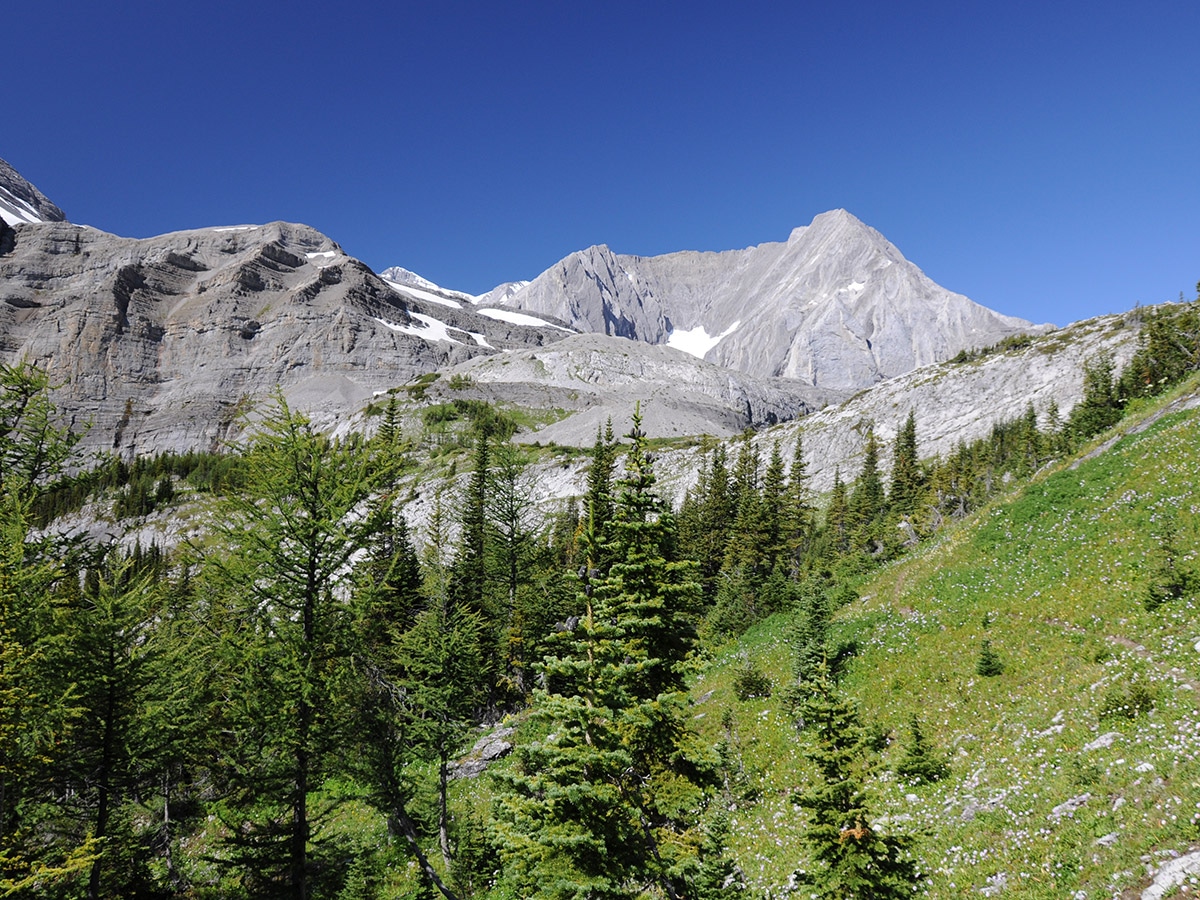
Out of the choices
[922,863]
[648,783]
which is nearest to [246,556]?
[648,783]

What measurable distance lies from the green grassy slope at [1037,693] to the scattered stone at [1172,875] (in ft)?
1.17

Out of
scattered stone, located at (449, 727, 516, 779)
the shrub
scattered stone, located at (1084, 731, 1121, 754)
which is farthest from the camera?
scattered stone, located at (449, 727, 516, 779)

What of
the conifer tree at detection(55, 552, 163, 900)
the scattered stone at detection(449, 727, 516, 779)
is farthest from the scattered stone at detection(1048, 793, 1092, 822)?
the scattered stone at detection(449, 727, 516, 779)

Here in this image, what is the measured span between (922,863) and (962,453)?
288 ft

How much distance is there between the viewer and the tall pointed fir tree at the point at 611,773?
8.85 meters

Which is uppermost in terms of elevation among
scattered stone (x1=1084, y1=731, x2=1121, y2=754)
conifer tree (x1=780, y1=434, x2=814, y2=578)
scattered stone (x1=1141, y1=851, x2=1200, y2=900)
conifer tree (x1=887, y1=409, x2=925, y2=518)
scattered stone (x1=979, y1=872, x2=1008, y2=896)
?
conifer tree (x1=887, y1=409, x2=925, y2=518)

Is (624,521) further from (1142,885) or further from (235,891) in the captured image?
(235,891)

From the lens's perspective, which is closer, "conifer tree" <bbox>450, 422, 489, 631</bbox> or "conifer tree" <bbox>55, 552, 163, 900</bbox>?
"conifer tree" <bbox>55, 552, 163, 900</bbox>

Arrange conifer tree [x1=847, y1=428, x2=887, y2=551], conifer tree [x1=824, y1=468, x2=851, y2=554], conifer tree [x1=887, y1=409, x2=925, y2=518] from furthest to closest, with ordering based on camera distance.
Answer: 1. conifer tree [x1=824, y1=468, x2=851, y2=554]
2. conifer tree [x1=887, y1=409, x2=925, y2=518]
3. conifer tree [x1=847, y1=428, x2=887, y2=551]

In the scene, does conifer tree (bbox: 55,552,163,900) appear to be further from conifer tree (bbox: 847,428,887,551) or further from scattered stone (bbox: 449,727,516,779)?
conifer tree (bbox: 847,428,887,551)

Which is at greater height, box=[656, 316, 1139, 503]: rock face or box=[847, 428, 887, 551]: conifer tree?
box=[656, 316, 1139, 503]: rock face

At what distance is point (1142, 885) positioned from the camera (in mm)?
7938

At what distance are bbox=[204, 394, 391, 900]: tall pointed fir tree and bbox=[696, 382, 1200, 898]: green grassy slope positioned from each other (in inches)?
439

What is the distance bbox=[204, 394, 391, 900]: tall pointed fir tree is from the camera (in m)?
12.7
